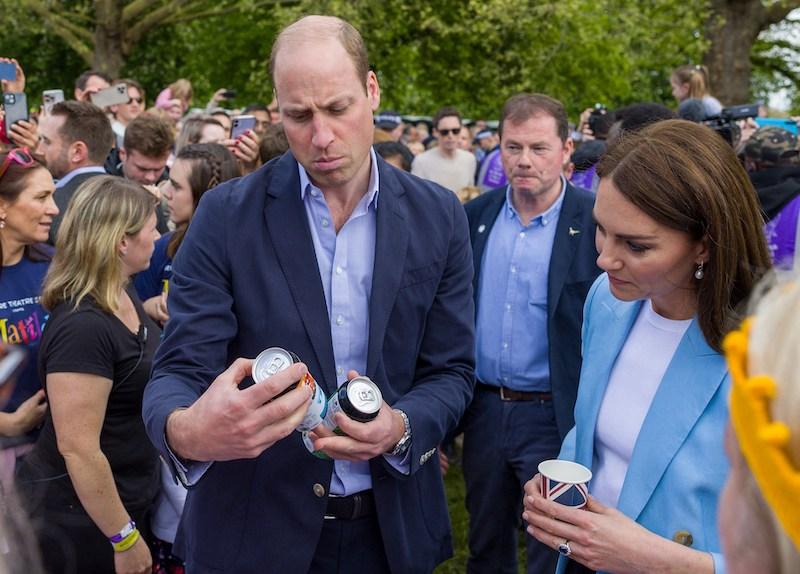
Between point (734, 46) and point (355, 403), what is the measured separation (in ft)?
58.7

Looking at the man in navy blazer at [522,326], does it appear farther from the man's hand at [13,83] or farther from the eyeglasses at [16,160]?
the man's hand at [13,83]

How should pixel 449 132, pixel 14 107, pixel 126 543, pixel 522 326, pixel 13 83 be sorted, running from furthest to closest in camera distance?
1. pixel 449 132
2. pixel 13 83
3. pixel 14 107
4. pixel 522 326
5. pixel 126 543

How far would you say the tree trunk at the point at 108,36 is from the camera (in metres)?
18.0

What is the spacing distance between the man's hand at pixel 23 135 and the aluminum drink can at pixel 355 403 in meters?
4.73

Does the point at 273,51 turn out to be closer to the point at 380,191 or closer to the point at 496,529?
the point at 380,191

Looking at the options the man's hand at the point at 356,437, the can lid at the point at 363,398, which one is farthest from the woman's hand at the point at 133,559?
the can lid at the point at 363,398

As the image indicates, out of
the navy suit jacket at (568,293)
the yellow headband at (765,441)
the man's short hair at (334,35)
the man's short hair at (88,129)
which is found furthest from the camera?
the man's short hair at (88,129)

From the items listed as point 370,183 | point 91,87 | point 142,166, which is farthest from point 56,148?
point 370,183

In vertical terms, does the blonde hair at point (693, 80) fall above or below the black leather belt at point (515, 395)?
above

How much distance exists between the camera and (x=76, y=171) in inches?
206

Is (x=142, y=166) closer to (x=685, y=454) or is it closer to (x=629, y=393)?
(x=629, y=393)

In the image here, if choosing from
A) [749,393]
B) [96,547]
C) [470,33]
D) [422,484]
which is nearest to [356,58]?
[422,484]

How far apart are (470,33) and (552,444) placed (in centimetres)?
1474

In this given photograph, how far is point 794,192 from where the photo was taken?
4465mm
